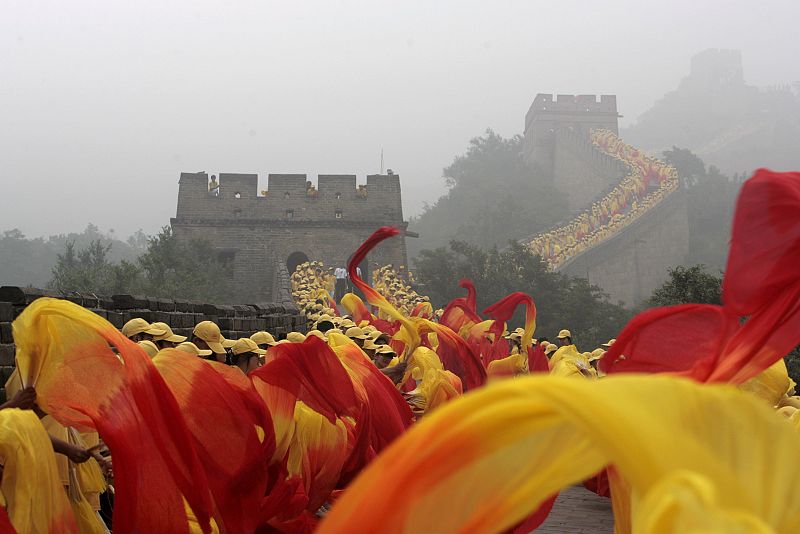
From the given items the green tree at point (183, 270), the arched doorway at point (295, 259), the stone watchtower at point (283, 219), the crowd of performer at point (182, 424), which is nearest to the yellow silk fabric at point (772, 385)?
the crowd of performer at point (182, 424)

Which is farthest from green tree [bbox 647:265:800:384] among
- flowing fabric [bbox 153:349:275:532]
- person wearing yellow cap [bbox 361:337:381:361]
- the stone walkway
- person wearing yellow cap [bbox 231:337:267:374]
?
flowing fabric [bbox 153:349:275:532]

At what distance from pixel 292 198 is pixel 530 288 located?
379 inches

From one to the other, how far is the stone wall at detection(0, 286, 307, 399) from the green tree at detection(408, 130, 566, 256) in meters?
28.4

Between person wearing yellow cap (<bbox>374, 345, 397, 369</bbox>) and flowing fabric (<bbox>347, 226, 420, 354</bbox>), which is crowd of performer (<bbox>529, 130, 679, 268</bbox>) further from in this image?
person wearing yellow cap (<bbox>374, 345, 397, 369</bbox>)

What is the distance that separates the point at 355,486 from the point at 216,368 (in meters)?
3.03

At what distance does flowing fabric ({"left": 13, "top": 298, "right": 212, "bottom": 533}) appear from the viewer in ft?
9.80

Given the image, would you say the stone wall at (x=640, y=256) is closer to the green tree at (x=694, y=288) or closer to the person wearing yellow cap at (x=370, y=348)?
the green tree at (x=694, y=288)

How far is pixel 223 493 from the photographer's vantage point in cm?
373

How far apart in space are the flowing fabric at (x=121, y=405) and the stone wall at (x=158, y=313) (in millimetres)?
2061

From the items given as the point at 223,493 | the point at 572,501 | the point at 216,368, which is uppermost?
the point at 216,368

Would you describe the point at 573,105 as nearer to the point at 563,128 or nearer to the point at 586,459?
the point at 563,128

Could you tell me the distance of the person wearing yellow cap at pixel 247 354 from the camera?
17.1 ft

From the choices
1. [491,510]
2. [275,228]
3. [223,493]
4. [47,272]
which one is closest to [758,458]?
[491,510]

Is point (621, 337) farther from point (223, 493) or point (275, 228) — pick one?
point (275, 228)
